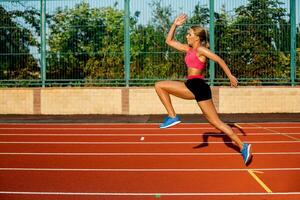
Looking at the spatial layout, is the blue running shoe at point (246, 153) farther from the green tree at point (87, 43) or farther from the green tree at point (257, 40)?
the green tree at point (87, 43)

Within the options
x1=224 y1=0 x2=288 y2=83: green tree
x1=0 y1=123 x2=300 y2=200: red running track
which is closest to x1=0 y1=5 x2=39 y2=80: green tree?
x1=0 y1=123 x2=300 y2=200: red running track

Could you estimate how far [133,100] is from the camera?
16.1 metres

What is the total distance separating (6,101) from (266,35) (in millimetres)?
9746

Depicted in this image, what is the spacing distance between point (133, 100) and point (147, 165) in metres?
9.59

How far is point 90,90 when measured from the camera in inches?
637

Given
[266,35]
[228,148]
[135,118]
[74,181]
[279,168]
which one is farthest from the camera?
[266,35]

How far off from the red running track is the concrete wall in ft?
15.6

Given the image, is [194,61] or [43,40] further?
[43,40]

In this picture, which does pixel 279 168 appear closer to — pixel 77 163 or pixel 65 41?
pixel 77 163

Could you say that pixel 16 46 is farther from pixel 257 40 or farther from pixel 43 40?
pixel 257 40

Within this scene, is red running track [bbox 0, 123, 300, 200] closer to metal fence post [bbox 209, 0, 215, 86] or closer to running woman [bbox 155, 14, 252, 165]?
running woman [bbox 155, 14, 252, 165]

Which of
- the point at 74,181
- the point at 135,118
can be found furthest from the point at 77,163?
the point at 135,118

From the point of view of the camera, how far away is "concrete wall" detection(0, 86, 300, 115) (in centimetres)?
1603

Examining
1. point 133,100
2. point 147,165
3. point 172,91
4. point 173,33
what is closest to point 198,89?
point 172,91
